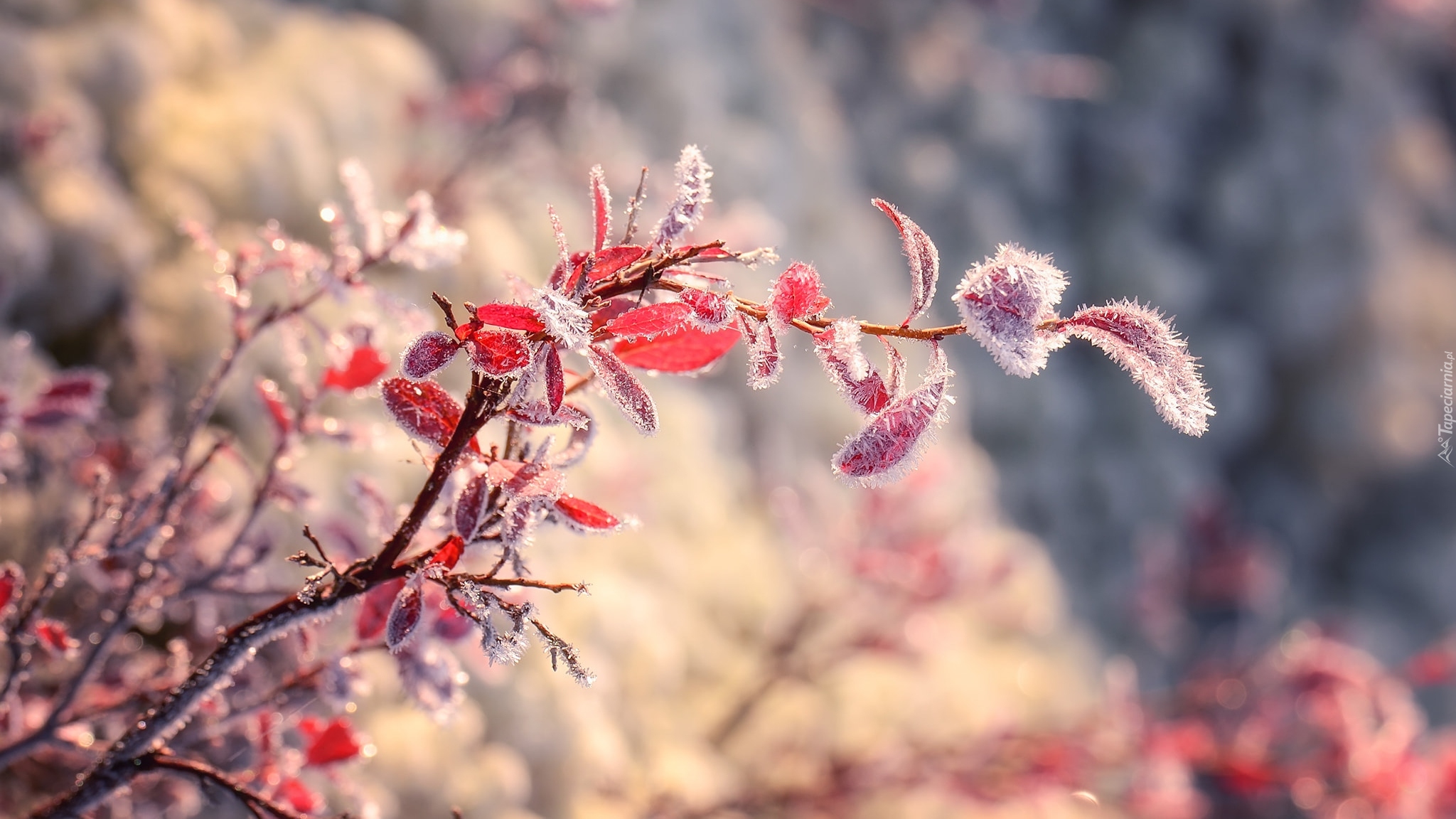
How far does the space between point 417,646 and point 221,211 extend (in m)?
0.68

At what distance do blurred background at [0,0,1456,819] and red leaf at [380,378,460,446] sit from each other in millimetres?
394

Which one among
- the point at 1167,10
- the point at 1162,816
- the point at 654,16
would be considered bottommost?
the point at 1162,816

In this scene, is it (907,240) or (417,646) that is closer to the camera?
(907,240)

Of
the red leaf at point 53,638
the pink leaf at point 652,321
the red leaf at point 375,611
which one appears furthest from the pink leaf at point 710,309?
the red leaf at point 53,638

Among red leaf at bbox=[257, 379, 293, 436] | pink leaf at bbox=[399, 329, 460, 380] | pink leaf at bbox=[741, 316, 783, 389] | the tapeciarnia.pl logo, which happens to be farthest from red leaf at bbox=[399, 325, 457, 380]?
the tapeciarnia.pl logo

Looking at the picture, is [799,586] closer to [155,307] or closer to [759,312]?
[155,307]

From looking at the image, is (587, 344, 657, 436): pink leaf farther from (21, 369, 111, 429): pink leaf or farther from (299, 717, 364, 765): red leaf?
(21, 369, 111, 429): pink leaf

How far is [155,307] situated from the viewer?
86cm

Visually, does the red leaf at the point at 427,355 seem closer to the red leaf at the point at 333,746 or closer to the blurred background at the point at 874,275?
the red leaf at the point at 333,746

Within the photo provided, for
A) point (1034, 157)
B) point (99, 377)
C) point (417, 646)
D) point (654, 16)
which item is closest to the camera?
point (417, 646)

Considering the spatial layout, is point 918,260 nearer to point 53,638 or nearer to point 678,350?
point 678,350

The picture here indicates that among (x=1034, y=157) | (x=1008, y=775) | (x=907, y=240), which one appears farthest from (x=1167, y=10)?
(x=907, y=240)

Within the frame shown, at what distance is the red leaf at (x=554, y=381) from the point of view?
354mm

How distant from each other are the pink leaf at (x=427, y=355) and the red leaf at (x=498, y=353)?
1 cm
